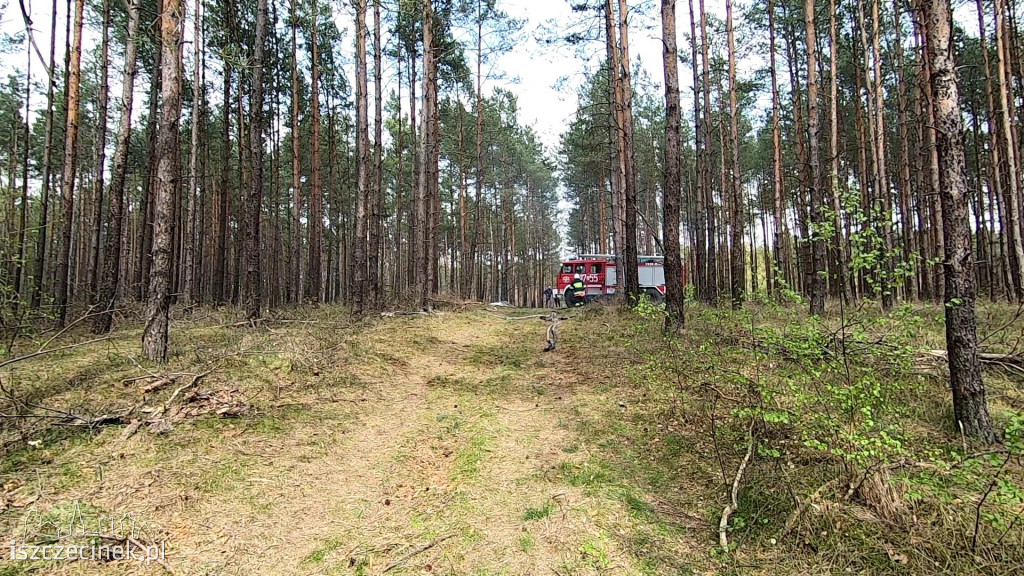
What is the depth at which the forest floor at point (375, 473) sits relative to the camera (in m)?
2.50

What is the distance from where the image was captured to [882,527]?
2398 mm

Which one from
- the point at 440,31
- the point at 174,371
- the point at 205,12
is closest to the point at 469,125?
the point at 440,31

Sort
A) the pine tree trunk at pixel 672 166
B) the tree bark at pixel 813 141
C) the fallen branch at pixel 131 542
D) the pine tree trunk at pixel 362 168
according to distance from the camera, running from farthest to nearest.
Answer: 1. the pine tree trunk at pixel 362 168
2. the tree bark at pixel 813 141
3. the pine tree trunk at pixel 672 166
4. the fallen branch at pixel 131 542

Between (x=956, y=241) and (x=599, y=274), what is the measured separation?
48.7 ft

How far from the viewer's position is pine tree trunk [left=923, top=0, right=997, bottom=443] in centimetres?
362

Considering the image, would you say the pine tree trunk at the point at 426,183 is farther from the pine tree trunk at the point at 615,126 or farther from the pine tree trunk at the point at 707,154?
the pine tree trunk at the point at 707,154

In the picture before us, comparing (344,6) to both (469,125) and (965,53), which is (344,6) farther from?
(965,53)

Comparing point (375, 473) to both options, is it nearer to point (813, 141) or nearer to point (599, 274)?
point (813, 141)

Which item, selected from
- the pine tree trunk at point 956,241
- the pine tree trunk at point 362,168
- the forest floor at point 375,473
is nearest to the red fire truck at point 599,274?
the pine tree trunk at point 362,168

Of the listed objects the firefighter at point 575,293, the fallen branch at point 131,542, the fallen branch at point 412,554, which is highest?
the firefighter at point 575,293

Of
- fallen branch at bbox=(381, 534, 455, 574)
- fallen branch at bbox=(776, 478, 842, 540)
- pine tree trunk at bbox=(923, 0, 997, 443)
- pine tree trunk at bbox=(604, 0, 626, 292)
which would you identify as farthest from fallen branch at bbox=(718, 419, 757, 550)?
pine tree trunk at bbox=(604, 0, 626, 292)

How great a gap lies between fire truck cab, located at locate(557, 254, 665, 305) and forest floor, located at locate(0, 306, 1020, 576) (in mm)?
12673

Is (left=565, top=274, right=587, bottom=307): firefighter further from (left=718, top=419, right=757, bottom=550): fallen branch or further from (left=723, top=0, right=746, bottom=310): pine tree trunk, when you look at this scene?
(left=718, top=419, right=757, bottom=550): fallen branch

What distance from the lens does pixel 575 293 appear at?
1823cm
